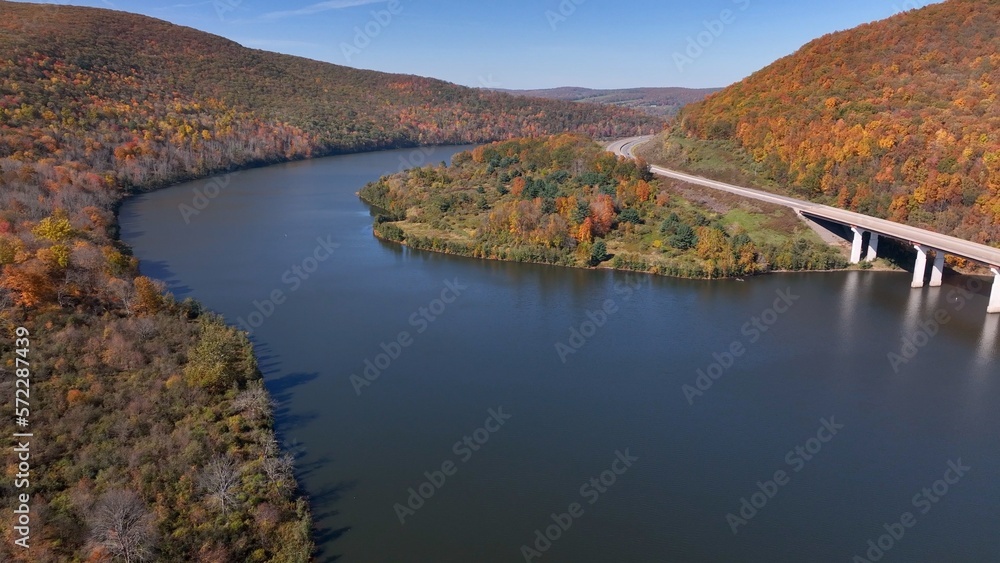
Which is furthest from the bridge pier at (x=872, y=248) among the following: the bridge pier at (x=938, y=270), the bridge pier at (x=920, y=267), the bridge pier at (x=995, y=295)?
the bridge pier at (x=995, y=295)

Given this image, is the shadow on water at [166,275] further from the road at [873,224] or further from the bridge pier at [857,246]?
the bridge pier at [857,246]

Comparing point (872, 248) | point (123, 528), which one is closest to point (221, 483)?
point (123, 528)

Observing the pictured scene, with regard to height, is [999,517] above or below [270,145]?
below

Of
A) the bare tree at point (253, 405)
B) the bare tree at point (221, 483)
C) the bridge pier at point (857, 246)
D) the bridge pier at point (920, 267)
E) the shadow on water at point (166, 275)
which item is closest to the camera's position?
the bare tree at point (221, 483)

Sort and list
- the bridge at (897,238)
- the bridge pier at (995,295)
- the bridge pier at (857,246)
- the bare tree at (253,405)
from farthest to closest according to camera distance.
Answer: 1. the bridge pier at (857,246)
2. the bridge at (897,238)
3. the bridge pier at (995,295)
4. the bare tree at (253,405)

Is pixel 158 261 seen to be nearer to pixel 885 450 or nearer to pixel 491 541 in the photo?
pixel 491 541

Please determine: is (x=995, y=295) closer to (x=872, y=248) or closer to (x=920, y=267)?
(x=920, y=267)

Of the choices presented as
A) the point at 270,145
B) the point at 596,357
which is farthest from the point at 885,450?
the point at 270,145
